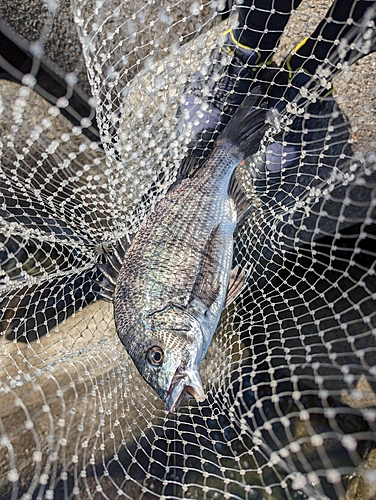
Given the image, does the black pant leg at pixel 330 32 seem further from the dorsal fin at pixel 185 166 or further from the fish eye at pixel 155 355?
the fish eye at pixel 155 355

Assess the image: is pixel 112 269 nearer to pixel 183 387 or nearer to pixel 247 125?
pixel 183 387

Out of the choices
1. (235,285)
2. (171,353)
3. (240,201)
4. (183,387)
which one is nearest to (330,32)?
(240,201)

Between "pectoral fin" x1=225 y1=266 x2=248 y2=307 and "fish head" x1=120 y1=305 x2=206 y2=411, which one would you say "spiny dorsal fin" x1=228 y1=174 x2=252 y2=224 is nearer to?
"pectoral fin" x1=225 y1=266 x2=248 y2=307

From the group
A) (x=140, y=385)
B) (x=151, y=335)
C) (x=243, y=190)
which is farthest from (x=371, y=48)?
(x=140, y=385)

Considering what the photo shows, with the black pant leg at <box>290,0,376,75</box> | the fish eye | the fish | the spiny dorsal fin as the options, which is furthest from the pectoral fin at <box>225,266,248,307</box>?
the black pant leg at <box>290,0,376,75</box>

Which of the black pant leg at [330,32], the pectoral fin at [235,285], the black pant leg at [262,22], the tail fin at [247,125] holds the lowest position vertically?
the pectoral fin at [235,285]

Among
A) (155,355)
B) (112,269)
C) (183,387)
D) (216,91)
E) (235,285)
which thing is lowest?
(235,285)

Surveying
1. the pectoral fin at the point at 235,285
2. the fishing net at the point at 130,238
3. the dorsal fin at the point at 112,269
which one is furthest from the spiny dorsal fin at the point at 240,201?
the dorsal fin at the point at 112,269
